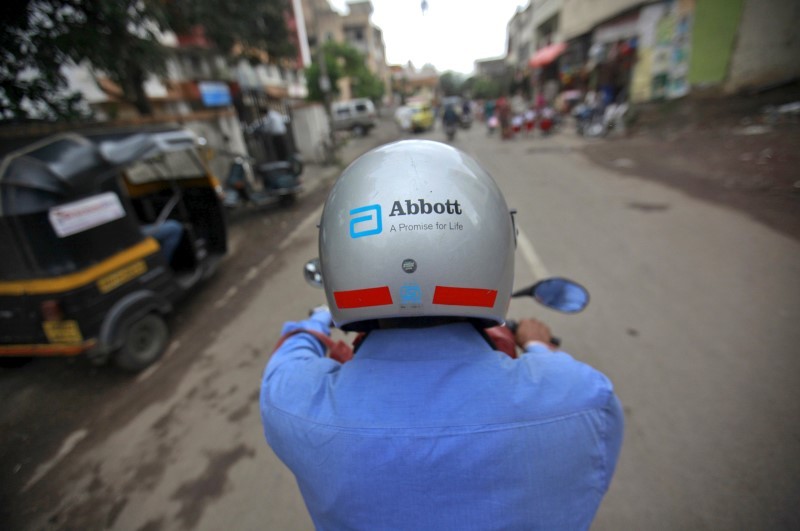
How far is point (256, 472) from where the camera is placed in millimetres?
2148

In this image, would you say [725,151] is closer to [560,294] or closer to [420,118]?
[560,294]

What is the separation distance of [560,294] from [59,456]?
303 centimetres

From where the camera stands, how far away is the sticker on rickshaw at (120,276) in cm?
279

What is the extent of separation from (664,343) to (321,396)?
2882 millimetres

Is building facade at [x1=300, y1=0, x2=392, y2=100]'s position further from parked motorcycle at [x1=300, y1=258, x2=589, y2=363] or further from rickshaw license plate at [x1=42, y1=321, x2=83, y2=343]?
parked motorcycle at [x1=300, y1=258, x2=589, y2=363]

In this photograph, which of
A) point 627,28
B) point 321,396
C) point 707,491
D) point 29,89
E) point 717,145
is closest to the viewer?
point 321,396

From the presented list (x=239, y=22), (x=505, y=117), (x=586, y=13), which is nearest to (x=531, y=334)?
(x=239, y=22)

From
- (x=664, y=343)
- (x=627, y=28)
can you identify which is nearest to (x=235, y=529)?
(x=664, y=343)

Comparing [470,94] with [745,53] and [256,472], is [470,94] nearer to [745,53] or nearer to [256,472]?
[745,53]

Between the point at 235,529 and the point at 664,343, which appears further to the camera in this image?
the point at 664,343

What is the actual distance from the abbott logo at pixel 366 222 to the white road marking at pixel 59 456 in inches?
96.9

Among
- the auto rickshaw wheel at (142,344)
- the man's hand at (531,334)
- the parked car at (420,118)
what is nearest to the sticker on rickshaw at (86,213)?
the auto rickshaw wheel at (142,344)

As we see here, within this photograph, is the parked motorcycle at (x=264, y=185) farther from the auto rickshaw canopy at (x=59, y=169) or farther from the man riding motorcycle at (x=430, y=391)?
the man riding motorcycle at (x=430, y=391)

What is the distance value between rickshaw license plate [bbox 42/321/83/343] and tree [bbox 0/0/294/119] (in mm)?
1705
